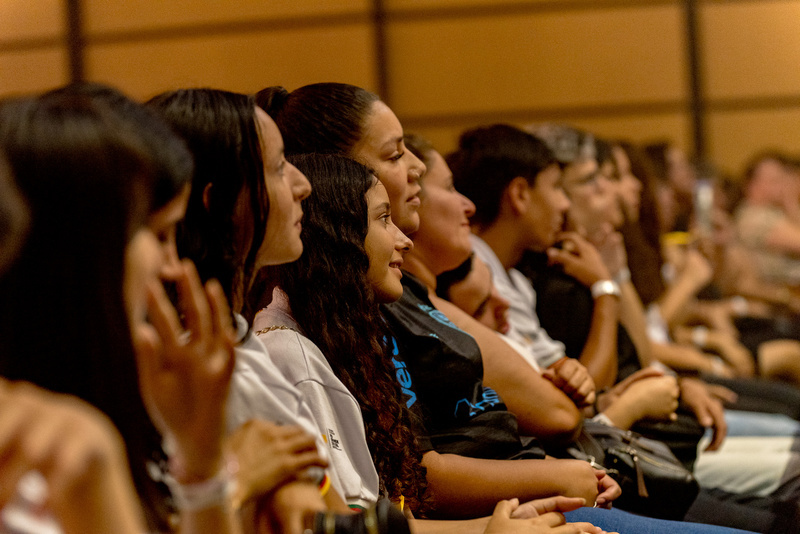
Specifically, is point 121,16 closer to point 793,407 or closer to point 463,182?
point 463,182

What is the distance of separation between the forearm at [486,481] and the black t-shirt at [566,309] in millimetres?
940

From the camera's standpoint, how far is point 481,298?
2.06 m

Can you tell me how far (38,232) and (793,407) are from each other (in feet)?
9.67

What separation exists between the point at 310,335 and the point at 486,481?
43 cm

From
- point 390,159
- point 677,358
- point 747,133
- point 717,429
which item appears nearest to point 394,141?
point 390,159

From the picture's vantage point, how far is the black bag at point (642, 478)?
185cm

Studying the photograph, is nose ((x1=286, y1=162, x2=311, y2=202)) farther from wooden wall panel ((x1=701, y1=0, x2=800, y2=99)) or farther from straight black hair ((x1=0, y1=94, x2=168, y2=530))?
wooden wall panel ((x1=701, y1=0, x2=800, y2=99))

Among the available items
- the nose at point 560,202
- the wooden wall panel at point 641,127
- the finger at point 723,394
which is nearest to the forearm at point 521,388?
the nose at point 560,202

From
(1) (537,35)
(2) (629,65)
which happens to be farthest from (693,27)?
(1) (537,35)

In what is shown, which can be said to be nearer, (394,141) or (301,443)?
(301,443)

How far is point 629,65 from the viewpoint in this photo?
5.01 metres

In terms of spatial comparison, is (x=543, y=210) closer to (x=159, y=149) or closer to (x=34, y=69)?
(x=159, y=149)

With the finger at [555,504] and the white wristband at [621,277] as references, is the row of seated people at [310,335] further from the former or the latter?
the white wristband at [621,277]

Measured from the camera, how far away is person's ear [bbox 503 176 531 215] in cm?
245
